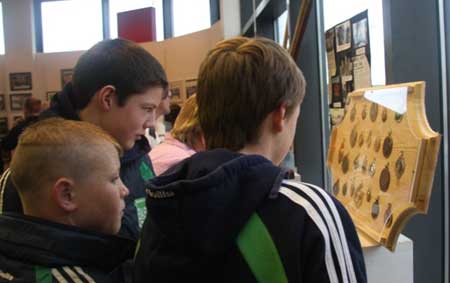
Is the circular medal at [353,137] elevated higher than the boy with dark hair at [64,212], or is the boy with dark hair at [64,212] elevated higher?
the circular medal at [353,137]

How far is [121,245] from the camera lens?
1.17m

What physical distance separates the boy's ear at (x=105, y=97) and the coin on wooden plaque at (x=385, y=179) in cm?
83

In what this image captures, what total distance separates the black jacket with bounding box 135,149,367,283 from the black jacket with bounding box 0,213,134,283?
0.84ft

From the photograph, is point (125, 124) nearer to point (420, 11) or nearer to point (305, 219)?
point (305, 219)

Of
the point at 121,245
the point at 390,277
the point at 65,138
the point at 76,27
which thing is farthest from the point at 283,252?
the point at 76,27

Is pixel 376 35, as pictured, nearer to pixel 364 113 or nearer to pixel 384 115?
pixel 364 113

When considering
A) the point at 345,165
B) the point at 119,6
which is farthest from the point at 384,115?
the point at 119,6

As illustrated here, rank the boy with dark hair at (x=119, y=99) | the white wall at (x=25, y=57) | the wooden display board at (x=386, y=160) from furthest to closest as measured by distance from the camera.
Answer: the white wall at (x=25, y=57) → the boy with dark hair at (x=119, y=99) → the wooden display board at (x=386, y=160)

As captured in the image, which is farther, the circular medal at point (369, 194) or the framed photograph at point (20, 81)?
the framed photograph at point (20, 81)

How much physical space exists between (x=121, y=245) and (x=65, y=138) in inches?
11.7

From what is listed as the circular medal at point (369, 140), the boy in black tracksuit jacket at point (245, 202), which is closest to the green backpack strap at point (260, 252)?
the boy in black tracksuit jacket at point (245, 202)

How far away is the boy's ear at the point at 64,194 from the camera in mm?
1109

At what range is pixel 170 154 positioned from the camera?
216 centimetres

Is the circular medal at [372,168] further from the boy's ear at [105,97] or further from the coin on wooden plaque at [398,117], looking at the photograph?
the boy's ear at [105,97]
